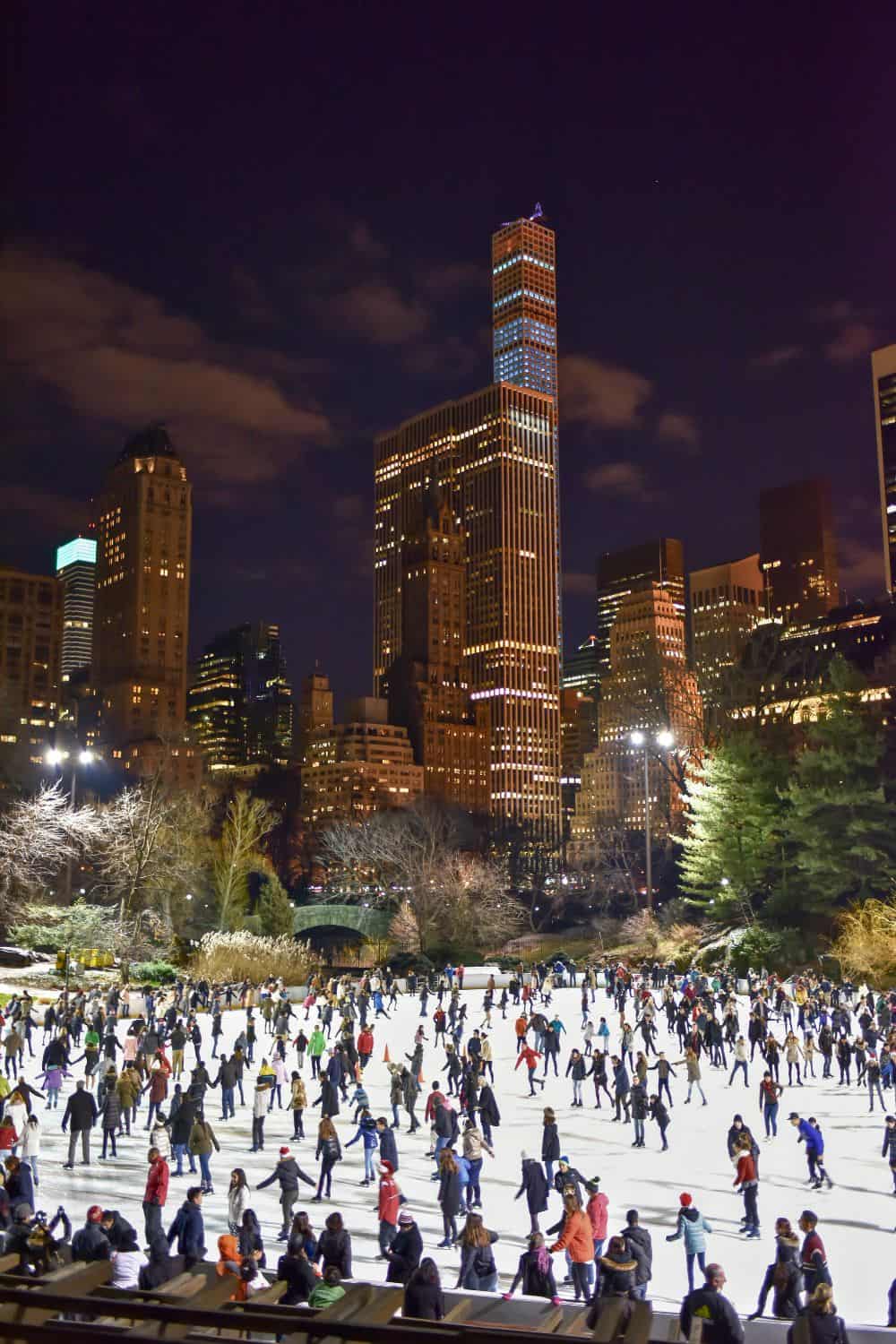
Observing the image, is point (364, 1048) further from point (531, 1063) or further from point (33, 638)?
point (33, 638)

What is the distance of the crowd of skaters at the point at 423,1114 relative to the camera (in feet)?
36.1

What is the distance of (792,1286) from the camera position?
34.9 feet

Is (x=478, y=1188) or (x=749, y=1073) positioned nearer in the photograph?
(x=478, y=1188)

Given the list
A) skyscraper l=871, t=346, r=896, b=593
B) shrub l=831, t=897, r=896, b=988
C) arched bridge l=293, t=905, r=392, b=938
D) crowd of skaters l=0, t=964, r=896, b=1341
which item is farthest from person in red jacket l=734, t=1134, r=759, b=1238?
skyscraper l=871, t=346, r=896, b=593

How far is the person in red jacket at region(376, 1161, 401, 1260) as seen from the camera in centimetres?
1416

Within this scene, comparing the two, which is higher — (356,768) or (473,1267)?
(356,768)

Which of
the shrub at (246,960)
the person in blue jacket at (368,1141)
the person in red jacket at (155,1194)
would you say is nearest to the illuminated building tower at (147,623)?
the shrub at (246,960)

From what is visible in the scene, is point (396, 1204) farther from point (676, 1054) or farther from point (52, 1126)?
point (676, 1054)

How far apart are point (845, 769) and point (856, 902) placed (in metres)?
5.14

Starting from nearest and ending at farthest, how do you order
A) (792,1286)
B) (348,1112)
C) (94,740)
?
(792,1286) < (348,1112) < (94,740)

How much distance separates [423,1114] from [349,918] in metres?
48.0

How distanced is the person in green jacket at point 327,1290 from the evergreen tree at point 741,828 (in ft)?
135

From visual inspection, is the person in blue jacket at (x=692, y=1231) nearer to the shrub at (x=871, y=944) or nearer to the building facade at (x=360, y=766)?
the shrub at (x=871, y=944)

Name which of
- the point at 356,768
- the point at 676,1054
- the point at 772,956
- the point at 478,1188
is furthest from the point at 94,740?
the point at 478,1188
